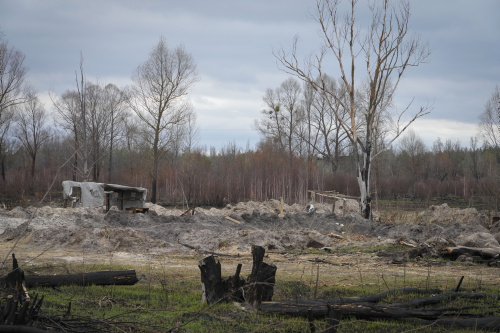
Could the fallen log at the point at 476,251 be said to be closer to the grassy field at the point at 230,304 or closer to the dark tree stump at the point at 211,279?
the grassy field at the point at 230,304

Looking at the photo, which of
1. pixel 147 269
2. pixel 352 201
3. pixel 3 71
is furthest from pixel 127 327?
pixel 3 71

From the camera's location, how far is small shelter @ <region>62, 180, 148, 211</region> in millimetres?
28938

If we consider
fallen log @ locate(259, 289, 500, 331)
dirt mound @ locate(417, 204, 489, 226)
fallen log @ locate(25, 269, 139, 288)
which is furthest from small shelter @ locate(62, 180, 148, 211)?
fallen log @ locate(259, 289, 500, 331)

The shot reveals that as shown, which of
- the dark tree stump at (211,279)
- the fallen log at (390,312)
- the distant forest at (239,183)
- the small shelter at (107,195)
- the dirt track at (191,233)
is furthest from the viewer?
the distant forest at (239,183)

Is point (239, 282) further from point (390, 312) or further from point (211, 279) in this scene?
point (390, 312)

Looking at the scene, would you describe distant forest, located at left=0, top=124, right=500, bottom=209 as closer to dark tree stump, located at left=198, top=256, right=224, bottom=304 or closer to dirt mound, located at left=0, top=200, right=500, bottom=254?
dirt mound, located at left=0, top=200, right=500, bottom=254

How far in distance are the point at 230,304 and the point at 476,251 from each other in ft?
28.4

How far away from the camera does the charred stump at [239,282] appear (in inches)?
312

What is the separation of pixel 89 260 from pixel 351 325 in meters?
9.16

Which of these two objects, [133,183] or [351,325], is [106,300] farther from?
[133,183]

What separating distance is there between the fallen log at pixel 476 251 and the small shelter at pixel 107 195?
18371 mm

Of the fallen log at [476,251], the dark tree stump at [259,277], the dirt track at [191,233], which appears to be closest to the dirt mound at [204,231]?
the dirt track at [191,233]

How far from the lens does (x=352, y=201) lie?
4116 centimetres

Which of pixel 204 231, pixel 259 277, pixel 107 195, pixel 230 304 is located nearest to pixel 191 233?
pixel 204 231
